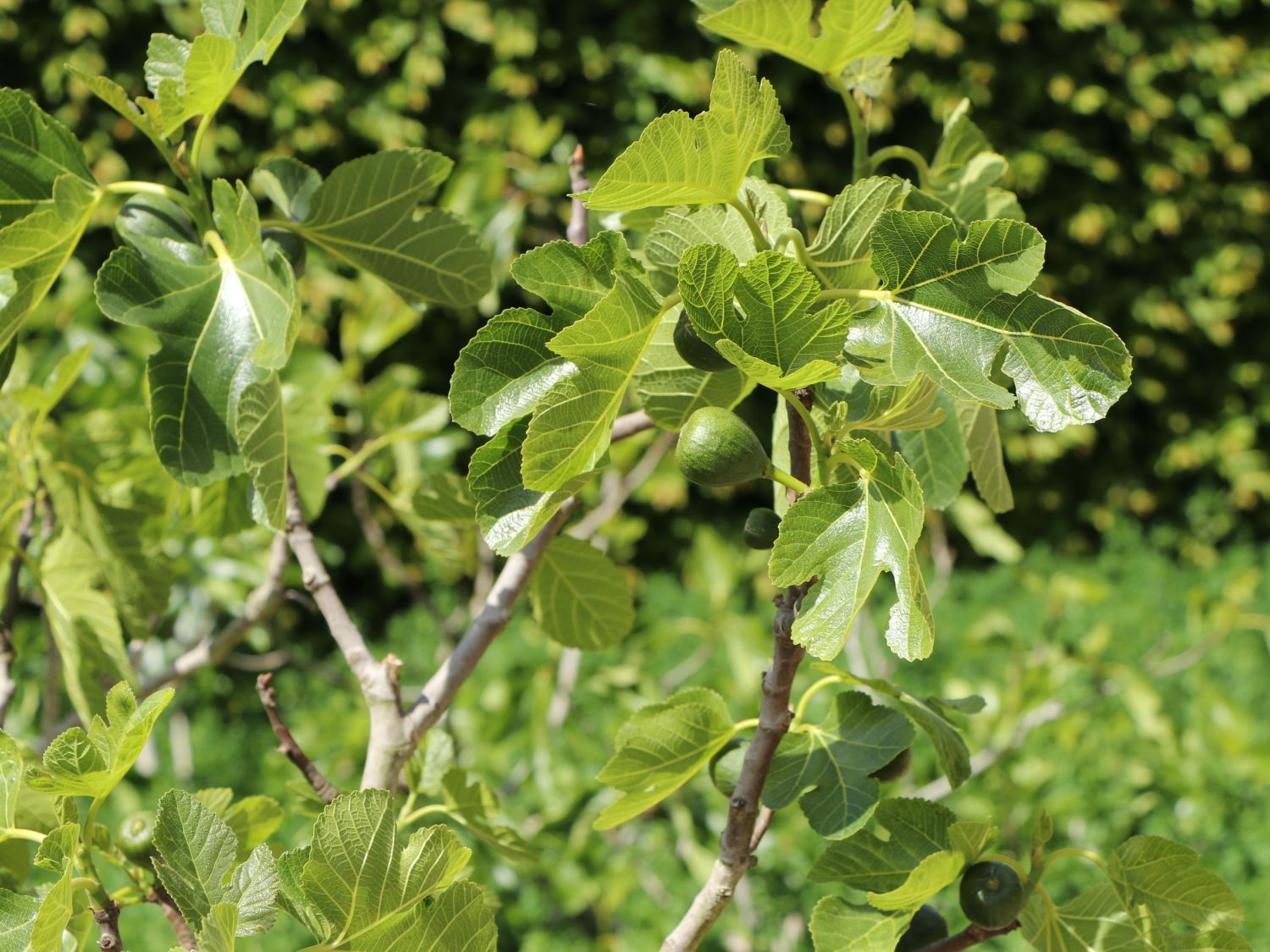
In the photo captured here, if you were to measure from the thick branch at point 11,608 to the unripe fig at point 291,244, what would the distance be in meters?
0.49

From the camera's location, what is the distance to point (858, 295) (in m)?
0.84

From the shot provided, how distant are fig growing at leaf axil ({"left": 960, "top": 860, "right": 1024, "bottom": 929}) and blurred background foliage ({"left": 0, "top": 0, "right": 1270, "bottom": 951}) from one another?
0.64 meters

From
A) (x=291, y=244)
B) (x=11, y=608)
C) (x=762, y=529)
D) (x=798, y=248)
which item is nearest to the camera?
(x=798, y=248)

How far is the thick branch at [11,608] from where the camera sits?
140 cm

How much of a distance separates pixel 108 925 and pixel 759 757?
48 centimetres

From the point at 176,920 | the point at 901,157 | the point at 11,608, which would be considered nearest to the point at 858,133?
the point at 901,157

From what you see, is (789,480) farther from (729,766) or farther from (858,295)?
(729,766)

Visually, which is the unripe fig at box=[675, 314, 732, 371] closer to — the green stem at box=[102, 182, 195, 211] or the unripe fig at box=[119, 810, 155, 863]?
the green stem at box=[102, 182, 195, 211]

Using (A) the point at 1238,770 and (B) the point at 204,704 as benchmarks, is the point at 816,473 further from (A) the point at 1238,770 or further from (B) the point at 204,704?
(B) the point at 204,704

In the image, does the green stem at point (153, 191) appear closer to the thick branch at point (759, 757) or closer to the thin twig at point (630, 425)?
the thin twig at point (630, 425)

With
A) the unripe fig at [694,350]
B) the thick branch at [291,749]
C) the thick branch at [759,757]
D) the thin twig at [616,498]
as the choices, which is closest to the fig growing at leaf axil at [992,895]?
the thick branch at [759,757]

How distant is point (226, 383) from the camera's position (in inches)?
41.1

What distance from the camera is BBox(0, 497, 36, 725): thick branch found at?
1.40m

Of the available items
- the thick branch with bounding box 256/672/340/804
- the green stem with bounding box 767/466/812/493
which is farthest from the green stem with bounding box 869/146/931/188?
the thick branch with bounding box 256/672/340/804
